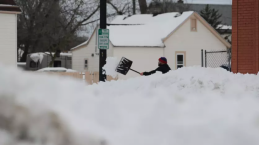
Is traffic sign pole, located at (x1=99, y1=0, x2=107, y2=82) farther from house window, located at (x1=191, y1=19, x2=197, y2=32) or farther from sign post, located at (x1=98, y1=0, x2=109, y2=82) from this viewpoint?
house window, located at (x1=191, y1=19, x2=197, y2=32)

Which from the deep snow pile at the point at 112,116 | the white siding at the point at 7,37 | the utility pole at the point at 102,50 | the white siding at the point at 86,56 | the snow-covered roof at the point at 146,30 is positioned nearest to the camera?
the deep snow pile at the point at 112,116

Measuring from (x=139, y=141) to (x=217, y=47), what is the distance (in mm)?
30469

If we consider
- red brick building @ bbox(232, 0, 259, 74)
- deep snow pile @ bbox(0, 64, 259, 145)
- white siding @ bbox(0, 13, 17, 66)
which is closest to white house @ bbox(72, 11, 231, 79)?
white siding @ bbox(0, 13, 17, 66)

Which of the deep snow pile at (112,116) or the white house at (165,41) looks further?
the white house at (165,41)

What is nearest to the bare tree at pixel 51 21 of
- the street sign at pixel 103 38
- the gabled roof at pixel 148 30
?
the gabled roof at pixel 148 30

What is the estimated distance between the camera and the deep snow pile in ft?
9.66

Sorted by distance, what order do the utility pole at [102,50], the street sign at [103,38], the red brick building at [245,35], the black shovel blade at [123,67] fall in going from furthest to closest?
1. the street sign at [103,38]
2. the utility pole at [102,50]
3. the black shovel blade at [123,67]
4. the red brick building at [245,35]

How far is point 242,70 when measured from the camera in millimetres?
11352

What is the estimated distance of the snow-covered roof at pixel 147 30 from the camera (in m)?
30.8

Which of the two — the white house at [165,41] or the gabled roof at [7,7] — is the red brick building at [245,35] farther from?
the white house at [165,41]

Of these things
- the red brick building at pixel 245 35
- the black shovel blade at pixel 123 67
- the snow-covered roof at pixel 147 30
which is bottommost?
the black shovel blade at pixel 123 67

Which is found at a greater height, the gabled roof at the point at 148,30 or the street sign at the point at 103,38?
the gabled roof at the point at 148,30

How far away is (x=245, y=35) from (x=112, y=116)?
329 inches

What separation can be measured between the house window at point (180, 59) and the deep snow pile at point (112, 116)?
27.0 meters
